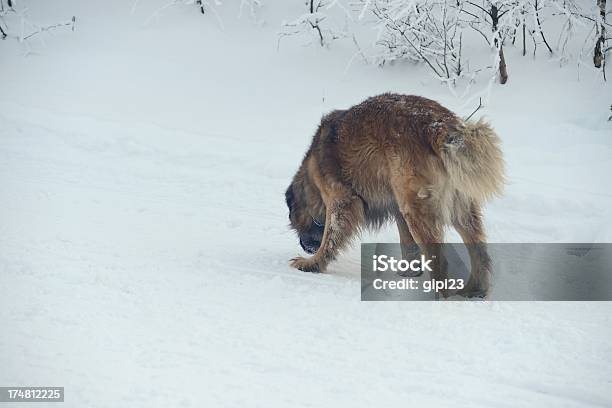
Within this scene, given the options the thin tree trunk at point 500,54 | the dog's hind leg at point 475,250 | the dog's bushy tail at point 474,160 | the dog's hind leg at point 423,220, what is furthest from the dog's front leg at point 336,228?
the thin tree trunk at point 500,54

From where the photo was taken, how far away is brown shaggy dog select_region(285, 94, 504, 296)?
14.5 ft

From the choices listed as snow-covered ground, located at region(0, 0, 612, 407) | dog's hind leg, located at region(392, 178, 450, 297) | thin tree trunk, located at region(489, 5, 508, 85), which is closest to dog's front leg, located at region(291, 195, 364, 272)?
snow-covered ground, located at region(0, 0, 612, 407)

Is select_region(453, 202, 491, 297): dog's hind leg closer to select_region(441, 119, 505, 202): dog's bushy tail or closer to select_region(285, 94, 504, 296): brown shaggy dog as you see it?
select_region(285, 94, 504, 296): brown shaggy dog

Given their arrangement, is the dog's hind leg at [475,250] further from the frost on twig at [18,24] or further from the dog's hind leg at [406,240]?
the frost on twig at [18,24]

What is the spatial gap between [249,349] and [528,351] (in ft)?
5.15

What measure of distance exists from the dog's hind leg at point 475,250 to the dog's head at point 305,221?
1407mm

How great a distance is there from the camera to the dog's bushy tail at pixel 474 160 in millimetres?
4363

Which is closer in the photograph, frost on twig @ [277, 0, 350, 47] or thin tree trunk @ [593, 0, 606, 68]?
thin tree trunk @ [593, 0, 606, 68]

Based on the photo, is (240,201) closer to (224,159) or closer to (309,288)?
(224,159)

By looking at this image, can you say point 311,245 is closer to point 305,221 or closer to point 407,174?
point 305,221

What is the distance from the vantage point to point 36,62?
435 inches

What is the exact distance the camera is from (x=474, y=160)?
14.3 ft

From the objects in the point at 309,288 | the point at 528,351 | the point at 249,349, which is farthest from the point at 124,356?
the point at 528,351

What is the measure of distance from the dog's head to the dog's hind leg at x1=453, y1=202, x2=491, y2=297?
55.4 inches
